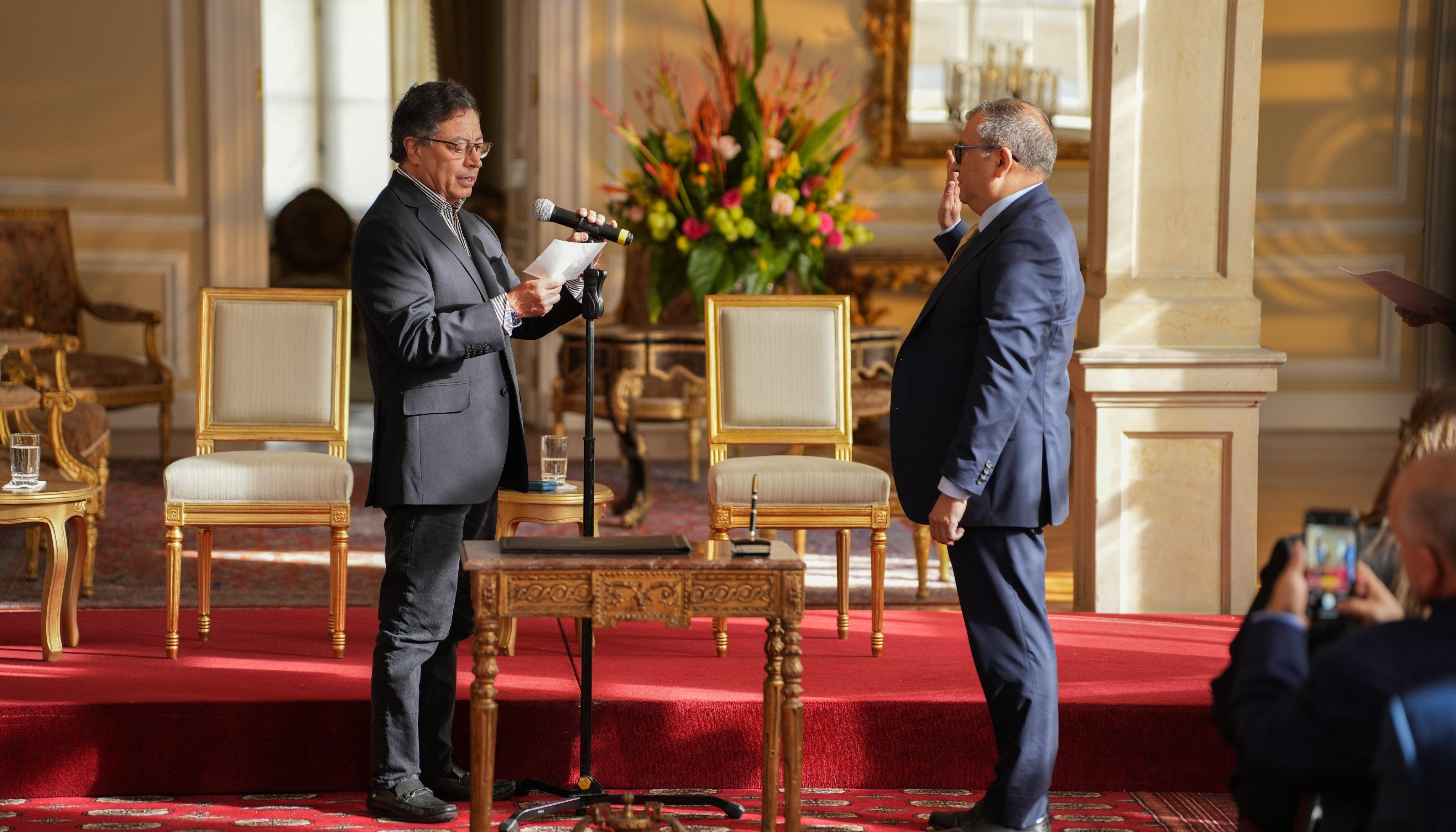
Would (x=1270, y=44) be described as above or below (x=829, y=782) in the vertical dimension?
above

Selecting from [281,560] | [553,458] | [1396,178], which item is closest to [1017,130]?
[553,458]

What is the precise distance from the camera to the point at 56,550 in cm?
370

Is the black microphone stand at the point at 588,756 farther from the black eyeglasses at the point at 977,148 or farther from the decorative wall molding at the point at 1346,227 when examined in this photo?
the decorative wall molding at the point at 1346,227

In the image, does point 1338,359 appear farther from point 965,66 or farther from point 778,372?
point 778,372

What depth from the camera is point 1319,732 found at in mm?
1646

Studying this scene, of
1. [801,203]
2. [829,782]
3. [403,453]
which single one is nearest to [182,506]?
[403,453]

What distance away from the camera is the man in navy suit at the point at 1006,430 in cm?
277

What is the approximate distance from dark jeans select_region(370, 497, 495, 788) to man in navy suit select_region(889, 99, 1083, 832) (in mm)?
965

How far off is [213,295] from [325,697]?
5.01 ft

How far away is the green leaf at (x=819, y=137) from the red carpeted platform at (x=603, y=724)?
255 cm

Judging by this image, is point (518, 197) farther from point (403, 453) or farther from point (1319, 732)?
point (1319, 732)

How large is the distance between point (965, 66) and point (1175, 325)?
163 inches

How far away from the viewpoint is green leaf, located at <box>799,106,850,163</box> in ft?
18.3

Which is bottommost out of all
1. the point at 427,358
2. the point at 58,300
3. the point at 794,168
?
the point at 427,358
